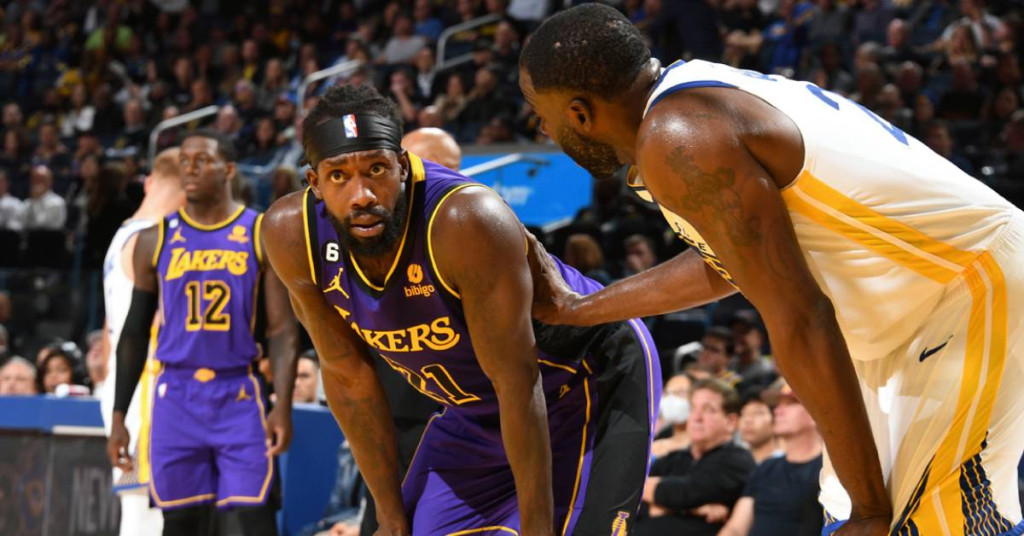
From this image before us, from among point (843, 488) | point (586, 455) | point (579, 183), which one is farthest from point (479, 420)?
point (579, 183)

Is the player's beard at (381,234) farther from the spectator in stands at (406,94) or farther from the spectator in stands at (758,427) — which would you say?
the spectator in stands at (406,94)

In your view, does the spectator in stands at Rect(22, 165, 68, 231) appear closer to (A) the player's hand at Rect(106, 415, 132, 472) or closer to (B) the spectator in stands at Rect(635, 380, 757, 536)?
(A) the player's hand at Rect(106, 415, 132, 472)

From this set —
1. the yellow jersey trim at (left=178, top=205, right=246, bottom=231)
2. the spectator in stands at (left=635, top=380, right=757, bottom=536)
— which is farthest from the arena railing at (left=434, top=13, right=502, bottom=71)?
the spectator in stands at (left=635, top=380, right=757, bottom=536)

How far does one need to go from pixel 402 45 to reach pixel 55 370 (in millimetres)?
7143

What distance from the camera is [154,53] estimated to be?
17594 mm

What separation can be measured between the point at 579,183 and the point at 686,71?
858 cm

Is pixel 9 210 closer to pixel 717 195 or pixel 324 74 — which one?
pixel 324 74

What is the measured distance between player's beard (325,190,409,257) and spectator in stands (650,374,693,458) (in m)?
3.27

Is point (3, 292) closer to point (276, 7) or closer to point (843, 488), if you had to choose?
point (276, 7)

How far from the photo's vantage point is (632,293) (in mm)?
3197

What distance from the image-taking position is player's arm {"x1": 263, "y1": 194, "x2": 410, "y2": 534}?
3486mm

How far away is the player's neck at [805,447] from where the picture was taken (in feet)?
18.6

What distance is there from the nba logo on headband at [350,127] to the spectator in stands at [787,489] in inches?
114

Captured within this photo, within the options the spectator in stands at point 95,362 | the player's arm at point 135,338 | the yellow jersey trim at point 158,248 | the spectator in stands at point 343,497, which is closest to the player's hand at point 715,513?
the spectator in stands at point 343,497
